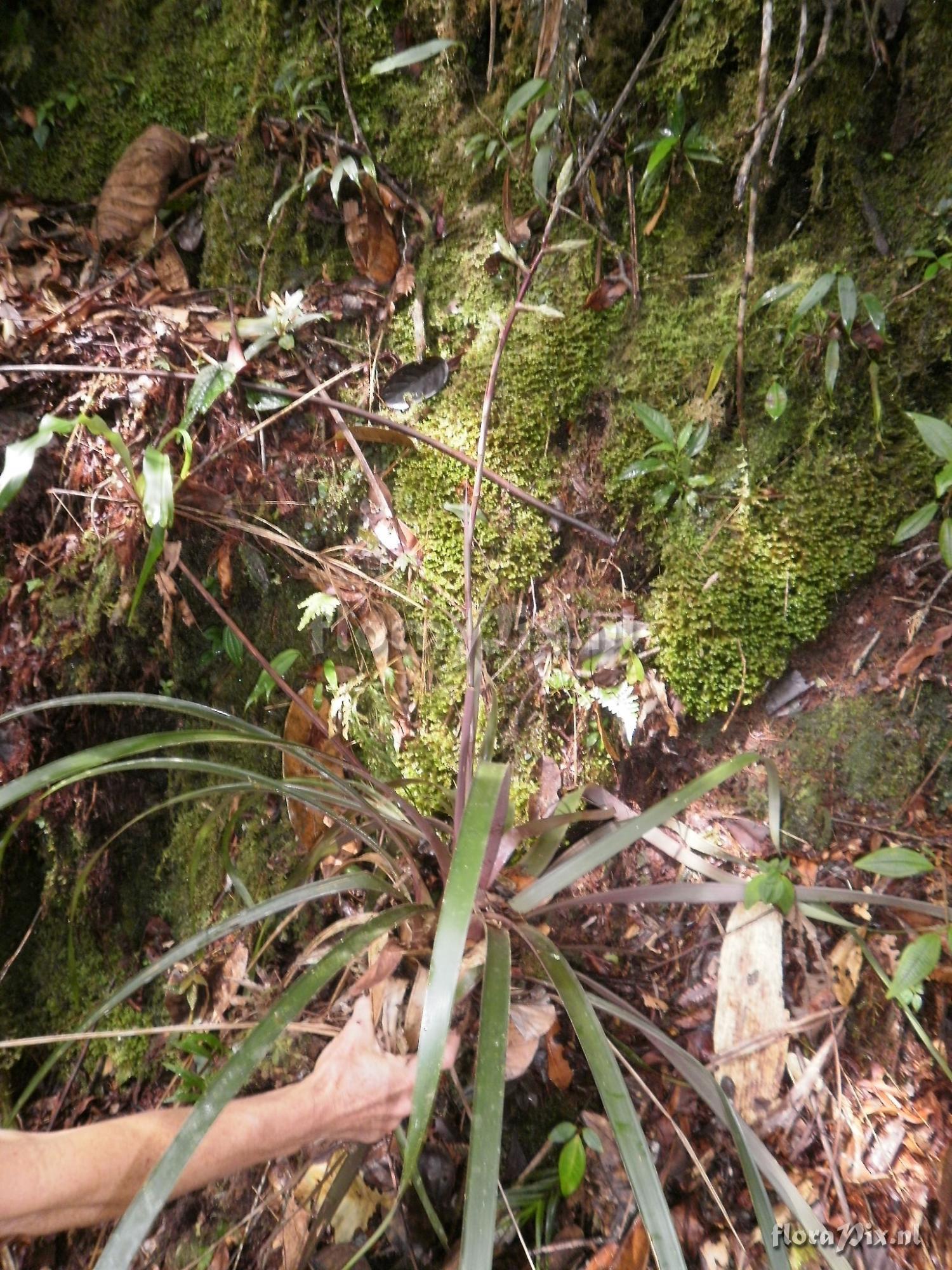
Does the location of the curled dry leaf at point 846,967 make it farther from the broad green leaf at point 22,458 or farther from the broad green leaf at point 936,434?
the broad green leaf at point 22,458

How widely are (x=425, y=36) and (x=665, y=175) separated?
68 centimetres

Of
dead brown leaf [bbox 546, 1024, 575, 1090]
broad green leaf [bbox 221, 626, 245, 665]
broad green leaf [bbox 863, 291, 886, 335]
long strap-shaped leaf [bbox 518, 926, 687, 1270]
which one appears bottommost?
dead brown leaf [bbox 546, 1024, 575, 1090]

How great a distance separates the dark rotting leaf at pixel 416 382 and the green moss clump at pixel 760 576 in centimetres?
66

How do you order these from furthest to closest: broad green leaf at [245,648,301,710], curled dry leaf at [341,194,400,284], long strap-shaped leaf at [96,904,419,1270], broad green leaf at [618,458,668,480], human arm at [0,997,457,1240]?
curled dry leaf at [341,194,400,284] < broad green leaf at [245,648,301,710] < broad green leaf at [618,458,668,480] < human arm at [0,997,457,1240] < long strap-shaped leaf at [96,904,419,1270]

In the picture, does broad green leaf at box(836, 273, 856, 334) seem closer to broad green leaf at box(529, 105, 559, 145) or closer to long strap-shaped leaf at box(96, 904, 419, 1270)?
broad green leaf at box(529, 105, 559, 145)

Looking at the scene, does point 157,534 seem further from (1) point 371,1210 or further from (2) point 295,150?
(1) point 371,1210

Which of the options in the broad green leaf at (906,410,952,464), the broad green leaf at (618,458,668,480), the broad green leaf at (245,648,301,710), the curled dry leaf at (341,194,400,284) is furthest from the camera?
the curled dry leaf at (341,194,400,284)

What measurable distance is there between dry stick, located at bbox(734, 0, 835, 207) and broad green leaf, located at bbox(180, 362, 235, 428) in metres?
1.12

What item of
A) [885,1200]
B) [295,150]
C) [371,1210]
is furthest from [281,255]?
[885,1200]

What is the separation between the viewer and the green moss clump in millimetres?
1296

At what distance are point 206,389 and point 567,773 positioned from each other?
1158mm

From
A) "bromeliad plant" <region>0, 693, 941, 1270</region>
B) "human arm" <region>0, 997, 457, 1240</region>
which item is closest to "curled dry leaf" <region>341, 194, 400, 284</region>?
"bromeliad plant" <region>0, 693, 941, 1270</region>

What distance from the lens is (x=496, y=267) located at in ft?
5.09

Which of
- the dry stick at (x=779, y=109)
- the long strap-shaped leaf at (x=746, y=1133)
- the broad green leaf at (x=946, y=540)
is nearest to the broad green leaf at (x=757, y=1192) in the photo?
the long strap-shaped leaf at (x=746, y=1133)
